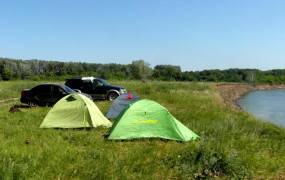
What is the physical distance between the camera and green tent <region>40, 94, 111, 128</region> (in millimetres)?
17578

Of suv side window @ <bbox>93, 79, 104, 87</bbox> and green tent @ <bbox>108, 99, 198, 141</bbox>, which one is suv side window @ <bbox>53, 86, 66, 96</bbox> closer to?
suv side window @ <bbox>93, 79, 104, 87</bbox>

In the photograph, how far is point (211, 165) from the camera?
10570 millimetres

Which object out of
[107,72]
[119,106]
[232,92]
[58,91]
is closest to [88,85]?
[58,91]

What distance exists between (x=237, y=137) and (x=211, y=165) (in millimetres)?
5279

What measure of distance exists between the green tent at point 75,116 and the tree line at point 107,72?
81899mm

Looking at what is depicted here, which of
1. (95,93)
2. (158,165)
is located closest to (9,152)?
(158,165)

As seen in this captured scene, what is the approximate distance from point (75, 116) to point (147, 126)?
146 inches

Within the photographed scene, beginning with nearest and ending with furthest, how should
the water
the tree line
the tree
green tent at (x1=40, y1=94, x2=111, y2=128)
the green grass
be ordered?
1. the green grass
2. green tent at (x1=40, y1=94, x2=111, y2=128)
3. the water
4. the tree line
5. the tree

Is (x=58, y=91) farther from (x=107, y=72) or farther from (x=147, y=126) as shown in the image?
(x=107, y=72)

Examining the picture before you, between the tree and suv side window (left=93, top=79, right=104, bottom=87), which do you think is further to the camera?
the tree

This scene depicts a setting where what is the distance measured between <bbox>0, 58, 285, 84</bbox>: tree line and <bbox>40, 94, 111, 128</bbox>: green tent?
8190cm

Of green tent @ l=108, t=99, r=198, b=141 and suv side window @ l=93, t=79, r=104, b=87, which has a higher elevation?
suv side window @ l=93, t=79, r=104, b=87

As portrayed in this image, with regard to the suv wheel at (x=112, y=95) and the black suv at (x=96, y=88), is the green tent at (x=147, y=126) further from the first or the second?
the black suv at (x=96, y=88)

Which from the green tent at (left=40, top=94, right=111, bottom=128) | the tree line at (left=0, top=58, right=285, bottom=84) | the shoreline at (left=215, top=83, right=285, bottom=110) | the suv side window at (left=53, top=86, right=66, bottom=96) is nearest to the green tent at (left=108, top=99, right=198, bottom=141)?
the green tent at (left=40, top=94, right=111, bottom=128)
